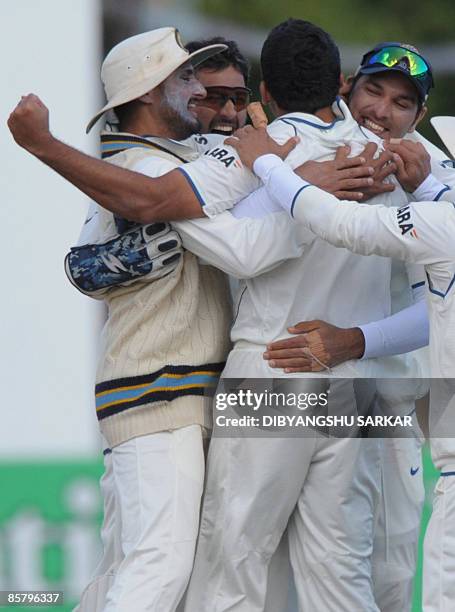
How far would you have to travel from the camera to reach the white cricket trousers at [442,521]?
359 centimetres

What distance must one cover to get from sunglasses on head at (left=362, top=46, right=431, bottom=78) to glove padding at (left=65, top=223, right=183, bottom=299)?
76 cm

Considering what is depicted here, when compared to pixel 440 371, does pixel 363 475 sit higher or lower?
lower

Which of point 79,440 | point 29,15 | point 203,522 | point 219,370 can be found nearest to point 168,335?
point 219,370

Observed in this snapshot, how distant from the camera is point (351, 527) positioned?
3.89 meters

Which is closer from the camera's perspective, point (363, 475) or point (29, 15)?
point (363, 475)

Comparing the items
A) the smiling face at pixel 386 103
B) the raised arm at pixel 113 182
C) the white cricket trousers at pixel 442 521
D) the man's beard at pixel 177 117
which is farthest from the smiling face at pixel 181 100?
the white cricket trousers at pixel 442 521

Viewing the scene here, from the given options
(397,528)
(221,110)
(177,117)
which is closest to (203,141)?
(177,117)

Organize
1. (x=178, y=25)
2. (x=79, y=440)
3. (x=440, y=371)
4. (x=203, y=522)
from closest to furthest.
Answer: (x=440, y=371), (x=203, y=522), (x=79, y=440), (x=178, y=25)

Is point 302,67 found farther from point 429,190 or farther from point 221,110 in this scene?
point 221,110

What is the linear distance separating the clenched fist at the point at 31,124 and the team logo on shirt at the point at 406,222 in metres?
0.92

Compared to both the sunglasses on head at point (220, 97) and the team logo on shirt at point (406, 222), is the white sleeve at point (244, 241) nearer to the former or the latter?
the team logo on shirt at point (406, 222)

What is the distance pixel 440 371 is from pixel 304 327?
16.0 inches

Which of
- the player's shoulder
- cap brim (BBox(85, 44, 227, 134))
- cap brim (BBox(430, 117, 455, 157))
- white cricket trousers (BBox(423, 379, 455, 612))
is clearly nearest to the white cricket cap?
cap brim (BBox(85, 44, 227, 134))

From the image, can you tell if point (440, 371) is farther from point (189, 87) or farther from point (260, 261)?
point (189, 87)
